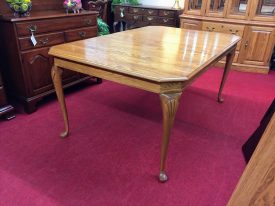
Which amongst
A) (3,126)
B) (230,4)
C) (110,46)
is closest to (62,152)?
(3,126)

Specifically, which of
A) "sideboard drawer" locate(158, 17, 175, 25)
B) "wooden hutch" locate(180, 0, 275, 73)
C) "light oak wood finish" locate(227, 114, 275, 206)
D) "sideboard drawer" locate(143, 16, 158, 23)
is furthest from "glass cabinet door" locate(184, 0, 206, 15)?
"light oak wood finish" locate(227, 114, 275, 206)

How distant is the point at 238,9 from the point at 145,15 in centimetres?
148

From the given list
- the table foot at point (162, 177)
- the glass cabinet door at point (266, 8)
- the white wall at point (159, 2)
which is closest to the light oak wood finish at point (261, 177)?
the table foot at point (162, 177)

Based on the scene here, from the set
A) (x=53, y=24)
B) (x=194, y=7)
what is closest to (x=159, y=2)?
(x=194, y=7)

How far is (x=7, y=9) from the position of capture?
2.33m

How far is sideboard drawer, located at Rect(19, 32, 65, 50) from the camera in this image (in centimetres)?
209

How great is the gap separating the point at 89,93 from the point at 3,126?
969mm

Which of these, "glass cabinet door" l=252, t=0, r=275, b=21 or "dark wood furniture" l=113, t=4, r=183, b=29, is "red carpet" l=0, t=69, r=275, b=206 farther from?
"dark wood furniture" l=113, t=4, r=183, b=29

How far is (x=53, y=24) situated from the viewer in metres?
2.29

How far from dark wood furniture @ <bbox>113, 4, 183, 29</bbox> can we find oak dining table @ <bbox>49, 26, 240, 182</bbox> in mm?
1913

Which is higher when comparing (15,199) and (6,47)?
(6,47)

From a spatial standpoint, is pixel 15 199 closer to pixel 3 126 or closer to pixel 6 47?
pixel 3 126

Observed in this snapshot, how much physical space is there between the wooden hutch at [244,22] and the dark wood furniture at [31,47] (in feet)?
6.37

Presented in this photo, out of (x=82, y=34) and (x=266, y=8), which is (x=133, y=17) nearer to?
(x=82, y=34)
